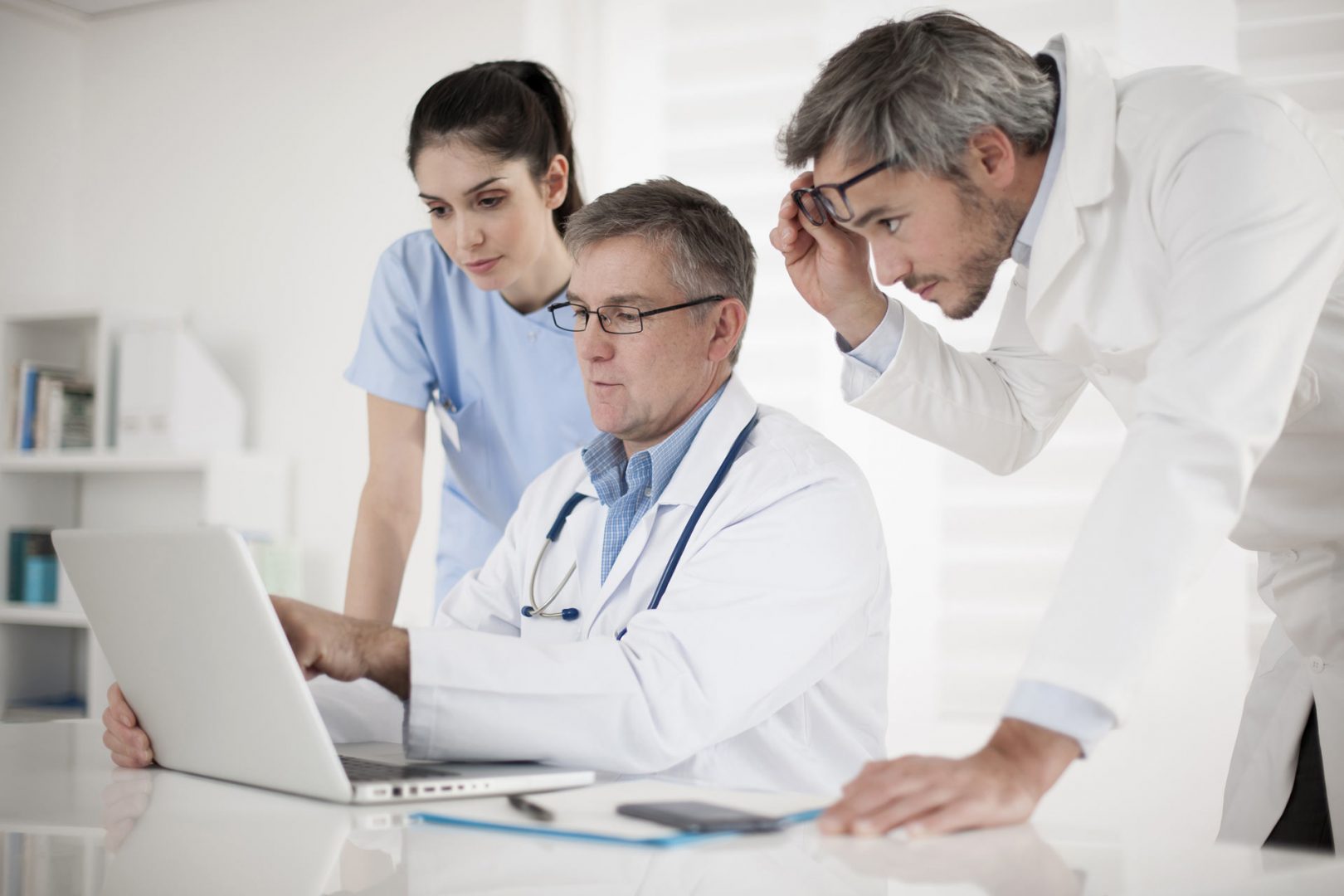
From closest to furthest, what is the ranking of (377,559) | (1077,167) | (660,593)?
(1077,167)
(660,593)
(377,559)

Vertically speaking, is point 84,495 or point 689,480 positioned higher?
point 689,480

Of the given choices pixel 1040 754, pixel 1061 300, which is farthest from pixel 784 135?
pixel 1040 754

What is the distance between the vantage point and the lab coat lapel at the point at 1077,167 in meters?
1.23

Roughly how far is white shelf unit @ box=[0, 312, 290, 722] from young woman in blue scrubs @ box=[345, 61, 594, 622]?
65.5 inches

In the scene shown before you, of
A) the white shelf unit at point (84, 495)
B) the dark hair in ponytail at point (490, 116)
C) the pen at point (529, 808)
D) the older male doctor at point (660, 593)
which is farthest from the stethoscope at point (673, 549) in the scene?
the white shelf unit at point (84, 495)

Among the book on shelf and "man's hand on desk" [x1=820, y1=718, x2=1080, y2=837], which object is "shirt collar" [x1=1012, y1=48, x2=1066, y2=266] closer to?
"man's hand on desk" [x1=820, y1=718, x2=1080, y2=837]

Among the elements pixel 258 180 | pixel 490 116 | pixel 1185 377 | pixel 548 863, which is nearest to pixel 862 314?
pixel 1185 377

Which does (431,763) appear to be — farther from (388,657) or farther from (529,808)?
(529,808)

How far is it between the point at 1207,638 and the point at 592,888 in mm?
2429

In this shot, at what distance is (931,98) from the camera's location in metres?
1.25

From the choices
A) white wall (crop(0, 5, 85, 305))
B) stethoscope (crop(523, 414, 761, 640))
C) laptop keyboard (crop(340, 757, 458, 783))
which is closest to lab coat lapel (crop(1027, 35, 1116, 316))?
stethoscope (crop(523, 414, 761, 640))

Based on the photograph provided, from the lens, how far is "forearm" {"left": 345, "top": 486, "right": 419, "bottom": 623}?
2180mm

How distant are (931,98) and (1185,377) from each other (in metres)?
0.43

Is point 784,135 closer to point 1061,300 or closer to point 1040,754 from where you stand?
point 1061,300
